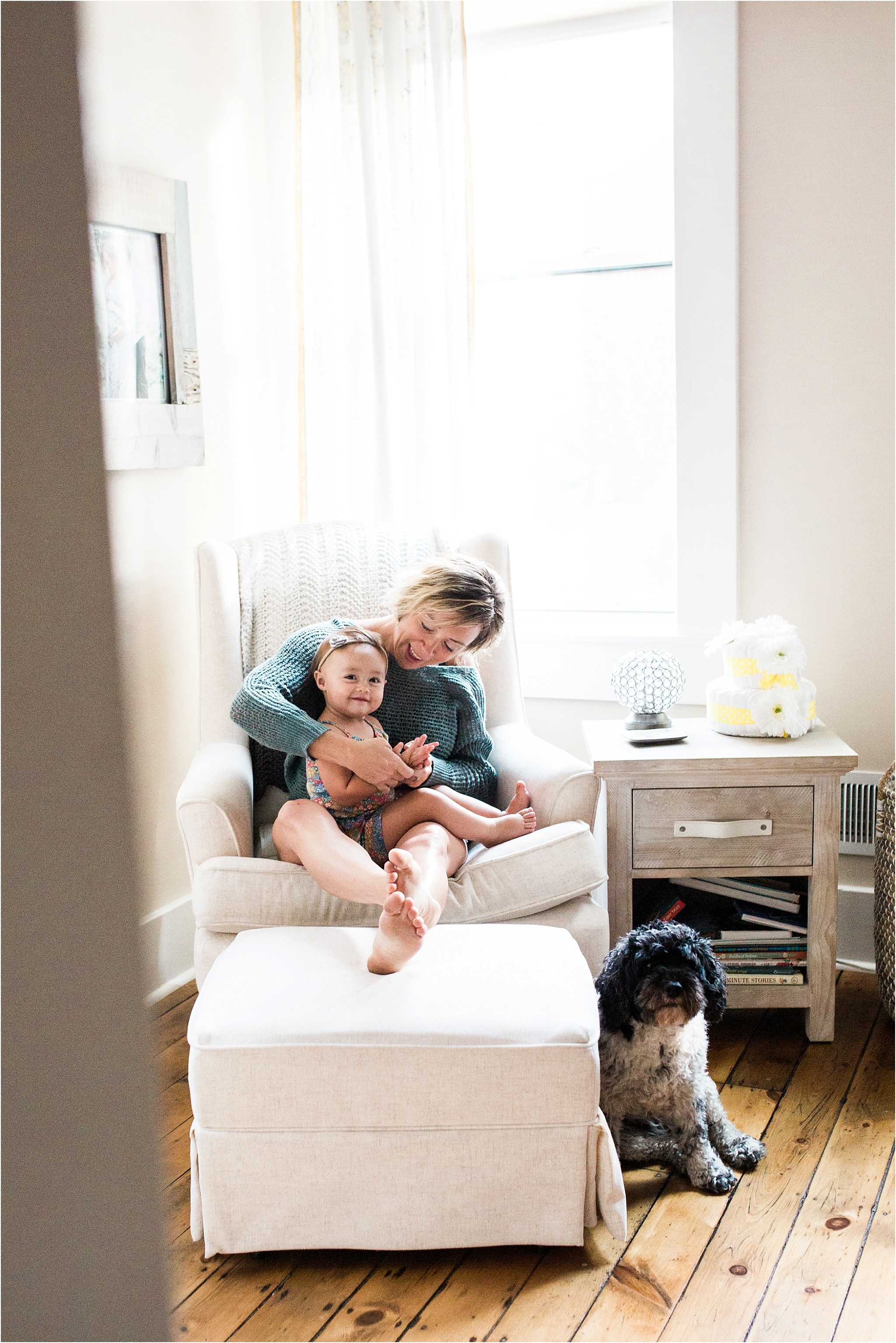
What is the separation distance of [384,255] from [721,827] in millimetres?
1620

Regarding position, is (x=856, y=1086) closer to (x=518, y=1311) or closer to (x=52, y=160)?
(x=518, y=1311)

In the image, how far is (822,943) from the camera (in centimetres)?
219

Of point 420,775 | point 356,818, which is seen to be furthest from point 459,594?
point 356,818

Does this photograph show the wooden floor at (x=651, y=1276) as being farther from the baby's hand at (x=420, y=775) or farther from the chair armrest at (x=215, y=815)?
the baby's hand at (x=420, y=775)

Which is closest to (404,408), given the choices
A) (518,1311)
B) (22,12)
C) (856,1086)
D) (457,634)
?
(457,634)

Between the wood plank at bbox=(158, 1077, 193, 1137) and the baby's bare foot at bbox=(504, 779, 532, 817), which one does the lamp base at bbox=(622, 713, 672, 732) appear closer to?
the baby's bare foot at bbox=(504, 779, 532, 817)

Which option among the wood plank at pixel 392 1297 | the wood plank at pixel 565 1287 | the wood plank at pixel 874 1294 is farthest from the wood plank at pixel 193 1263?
the wood plank at pixel 874 1294

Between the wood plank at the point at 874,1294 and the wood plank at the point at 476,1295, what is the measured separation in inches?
16.8

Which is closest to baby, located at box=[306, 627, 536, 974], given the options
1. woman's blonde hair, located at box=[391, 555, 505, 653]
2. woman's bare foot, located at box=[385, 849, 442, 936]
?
woman's blonde hair, located at box=[391, 555, 505, 653]

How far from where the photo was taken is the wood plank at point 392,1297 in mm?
1489

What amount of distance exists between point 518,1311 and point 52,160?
5.53 feet

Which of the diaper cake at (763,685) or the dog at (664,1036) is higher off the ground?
the diaper cake at (763,685)

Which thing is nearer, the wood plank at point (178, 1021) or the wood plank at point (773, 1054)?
the wood plank at point (773, 1054)

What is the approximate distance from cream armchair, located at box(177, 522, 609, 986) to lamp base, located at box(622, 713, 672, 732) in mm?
A: 210
